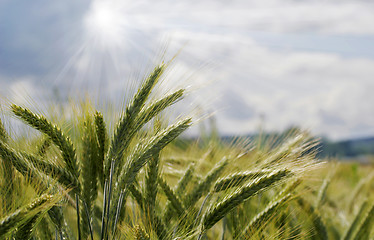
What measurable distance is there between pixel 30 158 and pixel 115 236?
1.90ft

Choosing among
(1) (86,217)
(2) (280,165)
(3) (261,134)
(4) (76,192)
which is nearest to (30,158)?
(4) (76,192)

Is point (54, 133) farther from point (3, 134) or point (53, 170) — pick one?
point (3, 134)

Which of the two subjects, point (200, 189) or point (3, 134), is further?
point (200, 189)

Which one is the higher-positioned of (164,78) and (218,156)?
(164,78)

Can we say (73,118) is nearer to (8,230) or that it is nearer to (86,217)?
(86,217)

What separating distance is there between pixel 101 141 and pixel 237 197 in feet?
2.47

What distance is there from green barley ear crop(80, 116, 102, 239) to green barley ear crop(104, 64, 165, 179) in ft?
0.35

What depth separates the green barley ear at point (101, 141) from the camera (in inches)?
71.0

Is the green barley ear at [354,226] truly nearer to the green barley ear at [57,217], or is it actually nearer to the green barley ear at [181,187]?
the green barley ear at [181,187]

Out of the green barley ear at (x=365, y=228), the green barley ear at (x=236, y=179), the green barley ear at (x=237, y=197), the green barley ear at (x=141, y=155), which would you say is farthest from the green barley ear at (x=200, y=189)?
the green barley ear at (x=365, y=228)

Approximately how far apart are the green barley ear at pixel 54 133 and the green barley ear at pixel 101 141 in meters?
0.13

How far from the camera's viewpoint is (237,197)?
165cm

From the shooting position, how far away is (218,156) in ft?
8.50

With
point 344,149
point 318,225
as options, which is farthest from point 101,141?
point 344,149
